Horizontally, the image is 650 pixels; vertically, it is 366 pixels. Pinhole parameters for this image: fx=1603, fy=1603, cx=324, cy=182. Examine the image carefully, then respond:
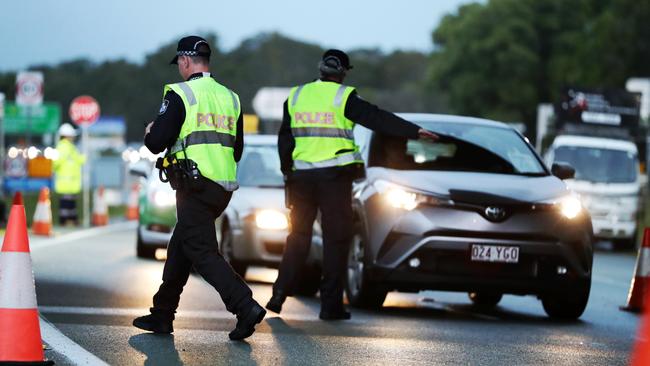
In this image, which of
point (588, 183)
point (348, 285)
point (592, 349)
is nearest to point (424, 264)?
point (348, 285)

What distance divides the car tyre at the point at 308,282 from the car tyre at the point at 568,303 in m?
2.46

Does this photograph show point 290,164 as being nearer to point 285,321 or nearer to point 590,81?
point 285,321

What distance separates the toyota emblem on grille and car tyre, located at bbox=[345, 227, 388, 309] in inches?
39.2

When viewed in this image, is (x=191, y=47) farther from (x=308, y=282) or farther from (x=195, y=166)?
(x=308, y=282)

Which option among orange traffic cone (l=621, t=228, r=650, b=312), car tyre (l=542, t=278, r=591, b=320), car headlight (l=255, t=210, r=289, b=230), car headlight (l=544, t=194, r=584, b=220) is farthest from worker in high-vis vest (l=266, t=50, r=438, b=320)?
car headlight (l=255, t=210, r=289, b=230)

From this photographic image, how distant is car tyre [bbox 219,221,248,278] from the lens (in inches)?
620

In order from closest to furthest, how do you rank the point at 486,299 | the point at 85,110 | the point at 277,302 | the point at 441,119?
the point at 277,302, the point at 441,119, the point at 486,299, the point at 85,110

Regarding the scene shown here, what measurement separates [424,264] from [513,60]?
7965 centimetres

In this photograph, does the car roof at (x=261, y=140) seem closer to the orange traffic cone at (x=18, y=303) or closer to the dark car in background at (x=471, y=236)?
the dark car in background at (x=471, y=236)

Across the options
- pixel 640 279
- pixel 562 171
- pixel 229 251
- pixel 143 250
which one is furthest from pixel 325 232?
pixel 143 250

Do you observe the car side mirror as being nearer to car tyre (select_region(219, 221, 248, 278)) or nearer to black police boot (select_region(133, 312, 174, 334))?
car tyre (select_region(219, 221, 248, 278))

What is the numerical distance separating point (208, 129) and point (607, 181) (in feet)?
66.2

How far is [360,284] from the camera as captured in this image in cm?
1222

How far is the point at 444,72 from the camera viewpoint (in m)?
93.8
